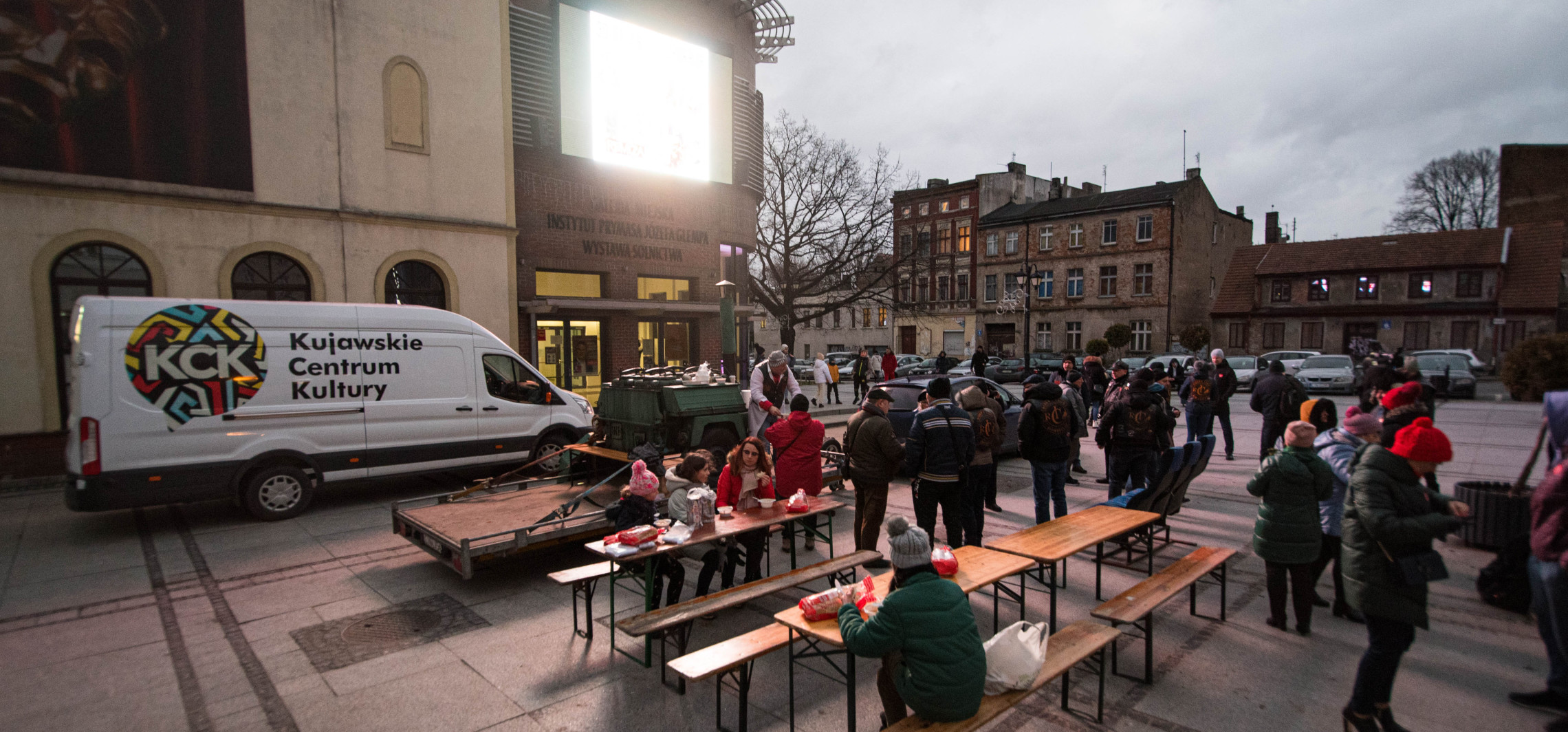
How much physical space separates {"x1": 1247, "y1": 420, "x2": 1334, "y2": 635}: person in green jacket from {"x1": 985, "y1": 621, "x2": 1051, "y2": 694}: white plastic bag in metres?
2.56

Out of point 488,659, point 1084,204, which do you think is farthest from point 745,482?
point 1084,204

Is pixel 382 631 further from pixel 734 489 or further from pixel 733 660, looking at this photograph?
pixel 733 660

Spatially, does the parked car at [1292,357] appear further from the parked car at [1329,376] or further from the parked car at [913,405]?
the parked car at [913,405]

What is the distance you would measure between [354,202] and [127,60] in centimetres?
374

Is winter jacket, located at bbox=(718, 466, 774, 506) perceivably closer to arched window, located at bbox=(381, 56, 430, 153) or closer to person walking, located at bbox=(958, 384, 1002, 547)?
person walking, located at bbox=(958, 384, 1002, 547)

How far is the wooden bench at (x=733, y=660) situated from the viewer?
367 centimetres

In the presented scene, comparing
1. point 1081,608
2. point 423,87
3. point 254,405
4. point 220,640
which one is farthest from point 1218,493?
point 423,87

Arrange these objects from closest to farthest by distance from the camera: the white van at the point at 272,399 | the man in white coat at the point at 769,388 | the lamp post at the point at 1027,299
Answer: the white van at the point at 272,399
the man in white coat at the point at 769,388
the lamp post at the point at 1027,299

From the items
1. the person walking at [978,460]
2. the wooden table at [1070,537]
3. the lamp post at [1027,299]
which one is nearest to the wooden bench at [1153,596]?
the wooden table at [1070,537]

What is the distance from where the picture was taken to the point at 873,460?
6387 mm

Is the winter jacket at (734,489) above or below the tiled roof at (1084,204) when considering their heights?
below

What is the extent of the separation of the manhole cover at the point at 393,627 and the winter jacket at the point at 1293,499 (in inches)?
244

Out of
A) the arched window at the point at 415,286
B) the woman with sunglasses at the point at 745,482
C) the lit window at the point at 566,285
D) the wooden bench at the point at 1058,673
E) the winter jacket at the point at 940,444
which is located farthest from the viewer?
the lit window at the point at 566,285

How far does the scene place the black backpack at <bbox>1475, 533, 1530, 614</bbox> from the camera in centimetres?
541
